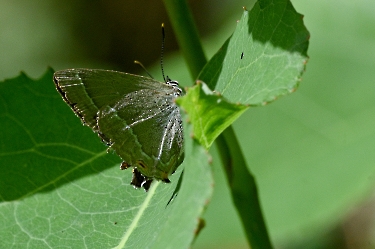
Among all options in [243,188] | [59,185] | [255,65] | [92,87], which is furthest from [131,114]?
[255,65]

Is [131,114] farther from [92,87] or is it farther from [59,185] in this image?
[59,185]

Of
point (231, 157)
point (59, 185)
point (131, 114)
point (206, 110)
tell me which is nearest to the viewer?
point (206, 110)

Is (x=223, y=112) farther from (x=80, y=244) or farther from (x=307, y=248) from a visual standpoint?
(x=307, y=248)

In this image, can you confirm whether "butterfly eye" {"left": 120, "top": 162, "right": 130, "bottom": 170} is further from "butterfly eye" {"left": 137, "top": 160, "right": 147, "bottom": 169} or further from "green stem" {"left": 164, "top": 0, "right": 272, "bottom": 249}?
"green stem" {"left": 164, "top": 0, "right": 272, "bottom": 249}

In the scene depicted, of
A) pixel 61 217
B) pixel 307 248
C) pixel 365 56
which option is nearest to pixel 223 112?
pixel 61 217

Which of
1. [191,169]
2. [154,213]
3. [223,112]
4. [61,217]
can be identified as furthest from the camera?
[61,217]

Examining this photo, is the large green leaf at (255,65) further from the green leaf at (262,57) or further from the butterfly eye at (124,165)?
the butterfly eye at (124,165)

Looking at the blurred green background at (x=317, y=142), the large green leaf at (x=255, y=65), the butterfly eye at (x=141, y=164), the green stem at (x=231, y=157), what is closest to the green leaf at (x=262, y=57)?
the large green leaf at (x=255, y=65)
